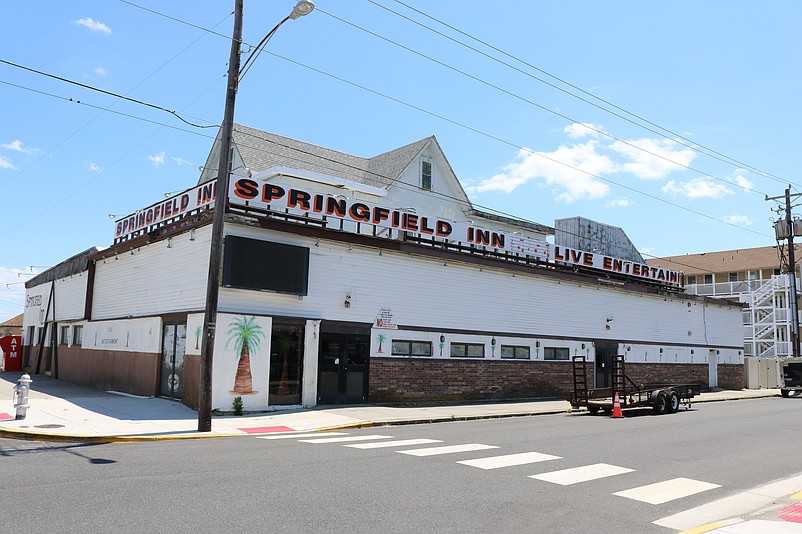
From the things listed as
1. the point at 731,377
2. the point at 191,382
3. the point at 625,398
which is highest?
the point at 731,377

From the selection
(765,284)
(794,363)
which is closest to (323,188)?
(794,363)

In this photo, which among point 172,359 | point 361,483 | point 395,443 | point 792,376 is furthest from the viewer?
point 792,376

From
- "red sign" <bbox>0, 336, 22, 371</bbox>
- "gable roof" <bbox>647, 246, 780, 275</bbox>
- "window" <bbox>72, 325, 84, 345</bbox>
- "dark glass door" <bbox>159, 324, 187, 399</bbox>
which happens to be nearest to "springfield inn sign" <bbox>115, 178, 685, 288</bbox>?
"dark glass door" <bbox>159, 324, 187, 399</bbox>

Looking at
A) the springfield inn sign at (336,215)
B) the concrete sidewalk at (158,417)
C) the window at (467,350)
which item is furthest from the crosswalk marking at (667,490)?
the window at (467,350)

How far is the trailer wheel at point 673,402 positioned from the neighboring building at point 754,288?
30.7 metres

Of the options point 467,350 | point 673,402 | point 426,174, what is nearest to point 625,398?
point 673,402

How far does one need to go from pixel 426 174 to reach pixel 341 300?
15439 millimetres

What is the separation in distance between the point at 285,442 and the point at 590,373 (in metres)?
20.3

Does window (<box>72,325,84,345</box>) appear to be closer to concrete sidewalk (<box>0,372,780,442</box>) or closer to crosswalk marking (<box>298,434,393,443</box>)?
concrete sidewalk (<box>0,372,780,442</box>)

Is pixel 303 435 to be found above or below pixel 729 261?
below

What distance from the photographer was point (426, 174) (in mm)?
34719

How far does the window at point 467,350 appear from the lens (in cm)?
2416

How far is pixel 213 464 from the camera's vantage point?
10062 mm

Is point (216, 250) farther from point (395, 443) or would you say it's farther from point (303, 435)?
point (395, 443)
